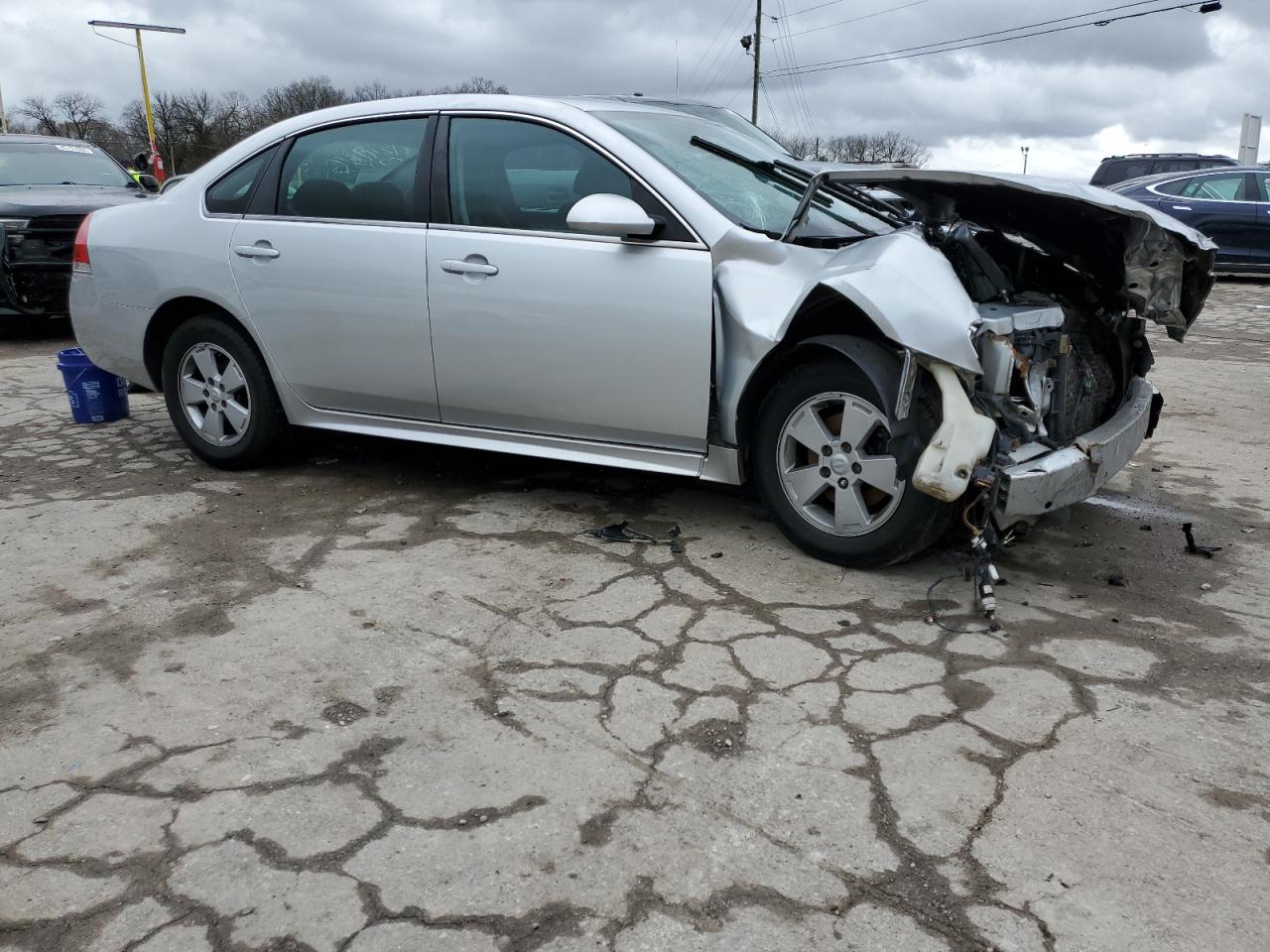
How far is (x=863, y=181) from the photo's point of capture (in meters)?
A: 3.65

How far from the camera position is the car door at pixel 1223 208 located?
43.0 ft

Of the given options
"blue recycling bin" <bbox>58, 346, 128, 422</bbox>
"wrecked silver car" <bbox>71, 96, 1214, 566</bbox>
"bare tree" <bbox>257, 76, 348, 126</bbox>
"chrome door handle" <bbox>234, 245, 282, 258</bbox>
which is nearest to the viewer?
"wrecked silver car" <bbox>71, 96, 1214, 566</bbox>

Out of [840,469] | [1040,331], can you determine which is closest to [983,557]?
[840,469]

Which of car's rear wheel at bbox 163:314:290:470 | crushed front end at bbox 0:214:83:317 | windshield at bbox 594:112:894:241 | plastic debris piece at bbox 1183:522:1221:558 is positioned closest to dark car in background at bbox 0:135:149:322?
crushed front end at bbox 0:214:83:317

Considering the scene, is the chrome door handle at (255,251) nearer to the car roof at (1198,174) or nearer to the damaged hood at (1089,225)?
the damaged hood at (1089,225)

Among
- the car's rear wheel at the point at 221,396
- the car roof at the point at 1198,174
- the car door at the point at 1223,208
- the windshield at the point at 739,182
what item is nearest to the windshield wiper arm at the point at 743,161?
the windshield at the point at 739,182

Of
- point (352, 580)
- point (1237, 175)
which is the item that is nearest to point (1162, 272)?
point (352, 580)

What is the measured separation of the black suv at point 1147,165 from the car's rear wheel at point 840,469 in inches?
590

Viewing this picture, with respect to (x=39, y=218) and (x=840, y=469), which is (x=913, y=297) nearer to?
(x=840, y=469)

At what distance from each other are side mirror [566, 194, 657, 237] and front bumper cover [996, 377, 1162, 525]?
1505 millimetres

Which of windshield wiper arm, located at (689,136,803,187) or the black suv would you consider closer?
windshield wiper arm, located at (689,136,803,187)

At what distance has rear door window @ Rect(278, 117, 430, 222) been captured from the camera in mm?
4363

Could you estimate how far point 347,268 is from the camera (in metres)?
4.40

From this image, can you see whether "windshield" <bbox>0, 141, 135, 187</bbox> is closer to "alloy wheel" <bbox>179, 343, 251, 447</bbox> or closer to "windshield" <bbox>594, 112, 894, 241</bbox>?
"alloy wheel" <bbox>179, 343, 251, 447</bbox>
